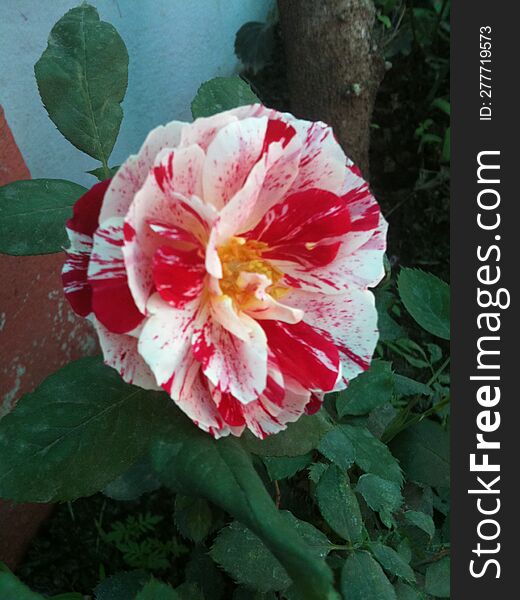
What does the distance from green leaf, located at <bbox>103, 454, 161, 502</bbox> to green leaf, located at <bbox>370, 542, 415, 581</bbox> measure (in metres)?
0.40

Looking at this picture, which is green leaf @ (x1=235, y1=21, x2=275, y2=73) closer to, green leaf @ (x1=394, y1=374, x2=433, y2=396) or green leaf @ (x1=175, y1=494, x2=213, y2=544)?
green leaf @ (x1=394, y1=374, x2=433, y2=396)

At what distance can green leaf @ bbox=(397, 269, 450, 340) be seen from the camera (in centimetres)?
111

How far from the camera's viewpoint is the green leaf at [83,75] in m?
0.87

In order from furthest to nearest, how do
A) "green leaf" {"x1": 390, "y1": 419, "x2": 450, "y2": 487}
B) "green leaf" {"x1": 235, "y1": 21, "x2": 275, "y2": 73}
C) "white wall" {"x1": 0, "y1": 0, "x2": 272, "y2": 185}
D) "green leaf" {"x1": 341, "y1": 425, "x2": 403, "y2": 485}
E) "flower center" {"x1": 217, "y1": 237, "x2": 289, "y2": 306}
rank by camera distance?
"green leaf" {"x1": 235, "y1": 21, "x2": 275, "y2": 73} < "white wall" {"x1": 0, "y1": 0, "x2": 272, "y2": 185} < "green leaf" {"x1": 390, "y1": 419, "x2": 450, "y2": 487} < "green leaf" {"x1": 341, "y1": 425, "x2": 403, "y2": 485} < "flower center" {"x1": 217, "y1": 237, "x2": 289, "y2": 306}

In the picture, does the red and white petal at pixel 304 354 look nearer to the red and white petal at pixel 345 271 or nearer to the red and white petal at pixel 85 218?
the red and white petal at pixel 345 271

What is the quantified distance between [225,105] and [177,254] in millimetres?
335

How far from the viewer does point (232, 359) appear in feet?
2.10

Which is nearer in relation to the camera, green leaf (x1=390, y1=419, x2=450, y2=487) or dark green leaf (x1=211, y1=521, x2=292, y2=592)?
dark green leaf (x1=211, y1=521, x2=292, y2=592)

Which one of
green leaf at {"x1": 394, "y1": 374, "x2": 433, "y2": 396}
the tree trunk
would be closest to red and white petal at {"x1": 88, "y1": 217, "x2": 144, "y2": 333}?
green leaf at {"x1": 394, "y1": 374, "x2": 433, "y2": 396}

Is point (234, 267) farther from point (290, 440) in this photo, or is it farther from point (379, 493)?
point (379, 493)

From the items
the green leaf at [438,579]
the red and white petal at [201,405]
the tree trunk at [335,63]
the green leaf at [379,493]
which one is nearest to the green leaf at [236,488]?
the red and white petal at [201,405]

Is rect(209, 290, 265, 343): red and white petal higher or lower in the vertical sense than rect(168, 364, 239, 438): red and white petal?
higher

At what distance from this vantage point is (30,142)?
1.31 metres

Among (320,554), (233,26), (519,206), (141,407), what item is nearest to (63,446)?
(141,407)
